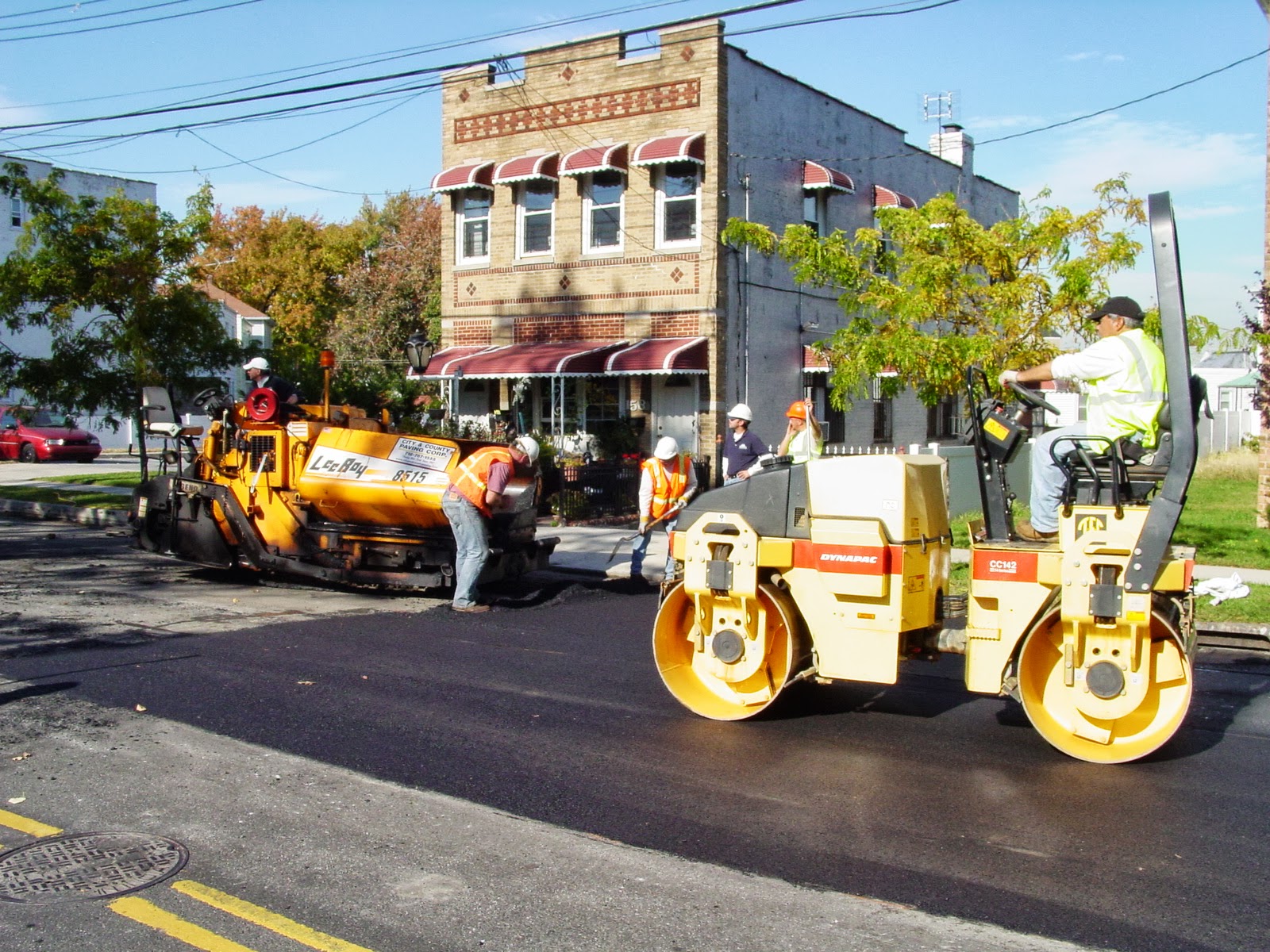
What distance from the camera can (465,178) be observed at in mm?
23109

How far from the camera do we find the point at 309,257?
157ft

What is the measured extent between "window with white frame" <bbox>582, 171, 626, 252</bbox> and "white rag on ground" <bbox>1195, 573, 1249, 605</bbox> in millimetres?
13262

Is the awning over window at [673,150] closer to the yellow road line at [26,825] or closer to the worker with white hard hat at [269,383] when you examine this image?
the worker with white hard hat at [269,383]

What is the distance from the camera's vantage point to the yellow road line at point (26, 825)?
5.11m

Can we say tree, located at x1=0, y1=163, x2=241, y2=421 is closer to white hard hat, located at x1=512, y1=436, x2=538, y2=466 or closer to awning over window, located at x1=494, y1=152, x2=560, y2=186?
awning over window, located at x1=494, y1=152, x2=560, y2=186

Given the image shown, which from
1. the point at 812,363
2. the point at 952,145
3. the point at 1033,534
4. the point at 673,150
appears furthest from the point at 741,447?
the point at 952,145

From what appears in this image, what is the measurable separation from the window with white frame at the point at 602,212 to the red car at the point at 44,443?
19.4m

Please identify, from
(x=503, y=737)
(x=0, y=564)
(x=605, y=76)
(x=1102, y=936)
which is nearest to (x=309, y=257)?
(x=605, y=76)

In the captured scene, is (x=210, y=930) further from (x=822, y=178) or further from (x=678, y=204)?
(x=822, y=178)

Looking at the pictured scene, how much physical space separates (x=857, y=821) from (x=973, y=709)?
2.25m

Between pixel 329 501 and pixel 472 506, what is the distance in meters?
1.65

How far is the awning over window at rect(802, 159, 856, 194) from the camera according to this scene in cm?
2252

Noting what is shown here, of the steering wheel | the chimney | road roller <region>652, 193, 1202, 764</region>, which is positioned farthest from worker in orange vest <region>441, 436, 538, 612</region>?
the chimney

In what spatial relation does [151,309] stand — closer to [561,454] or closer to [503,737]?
[561,454]
